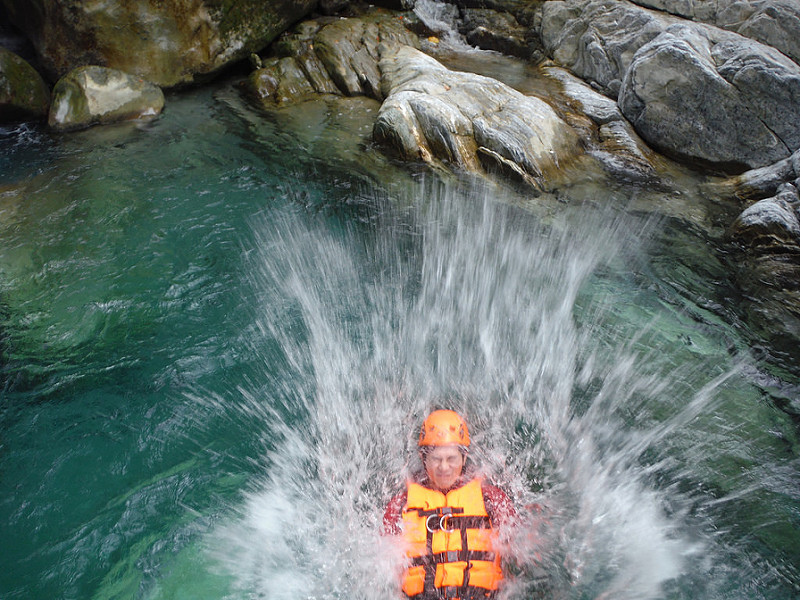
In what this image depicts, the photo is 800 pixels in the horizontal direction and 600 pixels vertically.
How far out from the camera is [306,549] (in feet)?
11.8

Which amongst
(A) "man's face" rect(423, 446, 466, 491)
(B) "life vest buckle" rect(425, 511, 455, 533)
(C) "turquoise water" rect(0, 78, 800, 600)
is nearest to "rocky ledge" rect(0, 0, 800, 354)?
(C) "turquoise water" rect(0, 78, 800, 600)

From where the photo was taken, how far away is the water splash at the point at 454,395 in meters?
3.59

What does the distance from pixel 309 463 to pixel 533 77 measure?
1132 centimetres

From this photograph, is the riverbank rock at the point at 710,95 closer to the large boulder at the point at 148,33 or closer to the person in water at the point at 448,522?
the large boulder at the point at 148,33

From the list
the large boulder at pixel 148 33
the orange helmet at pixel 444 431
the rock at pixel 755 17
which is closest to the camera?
the orange helmet at pixel 444 431

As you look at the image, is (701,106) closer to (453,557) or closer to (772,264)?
(772,264)

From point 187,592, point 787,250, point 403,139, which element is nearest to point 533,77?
point 403,139

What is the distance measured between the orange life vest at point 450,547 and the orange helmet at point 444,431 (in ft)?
1.20

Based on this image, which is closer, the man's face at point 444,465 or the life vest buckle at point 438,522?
the life vest buckle at point 438,522

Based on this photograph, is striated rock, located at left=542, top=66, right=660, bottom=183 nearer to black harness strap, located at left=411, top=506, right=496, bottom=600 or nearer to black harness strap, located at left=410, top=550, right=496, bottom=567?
black harness strap, located at left=411, top=506, right=496, bottom=600

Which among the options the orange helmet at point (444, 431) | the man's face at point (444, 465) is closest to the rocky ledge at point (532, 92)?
the orange helmet at point (444, 431)

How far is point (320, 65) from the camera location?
11.6 metres

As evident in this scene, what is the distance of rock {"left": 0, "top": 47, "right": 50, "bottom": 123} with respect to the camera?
29.7ft

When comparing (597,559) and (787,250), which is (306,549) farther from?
(787,250)
